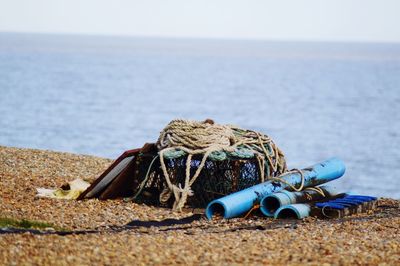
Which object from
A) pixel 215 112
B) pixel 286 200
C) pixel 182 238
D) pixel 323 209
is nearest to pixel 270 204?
pixel 286 200

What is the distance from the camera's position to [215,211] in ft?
40.8

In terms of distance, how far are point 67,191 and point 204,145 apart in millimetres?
1916

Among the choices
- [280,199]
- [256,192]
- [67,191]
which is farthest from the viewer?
[67,191]

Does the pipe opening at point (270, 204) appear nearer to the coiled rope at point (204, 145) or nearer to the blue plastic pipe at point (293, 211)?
the blue plastic pipe at point (293, 211)

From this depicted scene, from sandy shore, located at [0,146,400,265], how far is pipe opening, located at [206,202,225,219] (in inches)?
11.5

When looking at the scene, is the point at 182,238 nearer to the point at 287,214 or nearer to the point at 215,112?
the point at 287,214

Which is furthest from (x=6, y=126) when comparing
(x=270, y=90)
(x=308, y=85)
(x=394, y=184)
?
(x=308, y=85)

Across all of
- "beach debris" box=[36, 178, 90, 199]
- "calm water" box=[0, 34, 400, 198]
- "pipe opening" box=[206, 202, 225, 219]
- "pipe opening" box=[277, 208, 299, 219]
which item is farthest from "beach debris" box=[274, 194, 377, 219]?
"calm water" box=[0, 34, 400, 198]

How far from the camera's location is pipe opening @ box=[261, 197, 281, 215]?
40.8 feet

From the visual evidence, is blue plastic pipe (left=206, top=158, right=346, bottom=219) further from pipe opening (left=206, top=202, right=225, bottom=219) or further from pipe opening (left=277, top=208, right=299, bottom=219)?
pipe opening (left=277, top=208, right=299, bottom=219)

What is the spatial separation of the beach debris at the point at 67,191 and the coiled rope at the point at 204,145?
1.17 meters

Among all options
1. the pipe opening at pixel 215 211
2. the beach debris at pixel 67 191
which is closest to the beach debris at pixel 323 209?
the pipe opening at pixel 215 211

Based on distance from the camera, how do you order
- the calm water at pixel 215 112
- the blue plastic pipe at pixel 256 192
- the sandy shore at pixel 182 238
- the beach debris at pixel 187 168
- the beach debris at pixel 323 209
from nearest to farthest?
the sandy shore at pixel 182 238 < the blue plastic pipe at pixel 256 192 < the beach debris at pixel 323 209 < the beach debris at pixel 187 168 < the calm water at pixel 215 112

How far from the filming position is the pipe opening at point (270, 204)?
12445 mm
